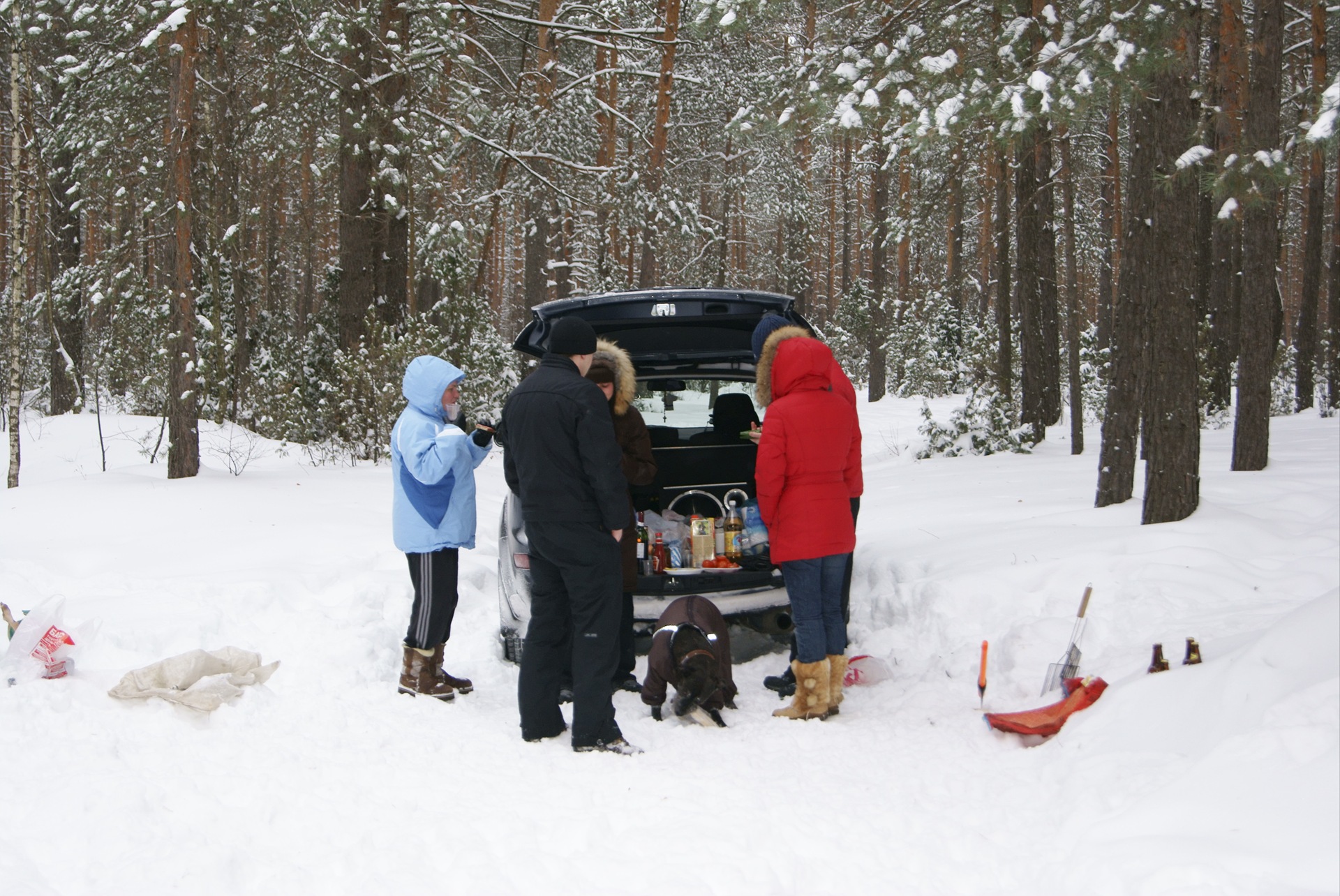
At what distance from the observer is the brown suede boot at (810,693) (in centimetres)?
480

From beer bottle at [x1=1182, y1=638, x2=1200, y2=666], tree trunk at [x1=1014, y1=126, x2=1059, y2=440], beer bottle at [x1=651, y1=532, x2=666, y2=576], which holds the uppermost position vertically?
tree trunk at [x1=1014, y1=126, x2=1059, y2=440]

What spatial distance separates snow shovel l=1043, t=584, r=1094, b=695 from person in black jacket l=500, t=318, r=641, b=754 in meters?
1.98

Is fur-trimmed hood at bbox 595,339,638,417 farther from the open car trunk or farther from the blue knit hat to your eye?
the blue knit hat

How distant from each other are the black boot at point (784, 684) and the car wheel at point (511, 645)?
1.38 meters

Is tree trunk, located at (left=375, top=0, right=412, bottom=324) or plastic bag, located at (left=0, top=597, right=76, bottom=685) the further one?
tree trunk, located at (left=375, top=0, right=412, bottom=324)

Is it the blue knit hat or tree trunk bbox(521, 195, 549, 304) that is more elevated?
tree trunk bbox(521, 195, 549, 304)

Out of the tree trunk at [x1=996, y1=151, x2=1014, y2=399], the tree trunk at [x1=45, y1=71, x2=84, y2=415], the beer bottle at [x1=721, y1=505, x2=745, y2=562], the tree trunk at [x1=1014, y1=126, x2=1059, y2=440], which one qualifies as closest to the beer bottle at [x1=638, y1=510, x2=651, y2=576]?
the beer bottle at [x1=721, y1=505, x2=745, y2=562]

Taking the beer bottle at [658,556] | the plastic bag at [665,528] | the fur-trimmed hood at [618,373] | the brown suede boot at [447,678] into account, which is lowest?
the brown suede boot at [447,678]

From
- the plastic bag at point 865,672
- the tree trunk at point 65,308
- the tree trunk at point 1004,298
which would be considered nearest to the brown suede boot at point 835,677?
the plastic bag at point 865,672

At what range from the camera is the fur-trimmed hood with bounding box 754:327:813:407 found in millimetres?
4973

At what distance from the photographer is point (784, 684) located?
5.30 metres

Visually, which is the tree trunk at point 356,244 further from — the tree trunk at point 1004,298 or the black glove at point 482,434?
the black glove at point 482,434

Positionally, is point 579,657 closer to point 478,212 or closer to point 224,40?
point 224,40

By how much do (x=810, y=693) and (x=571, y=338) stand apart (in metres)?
2.03
